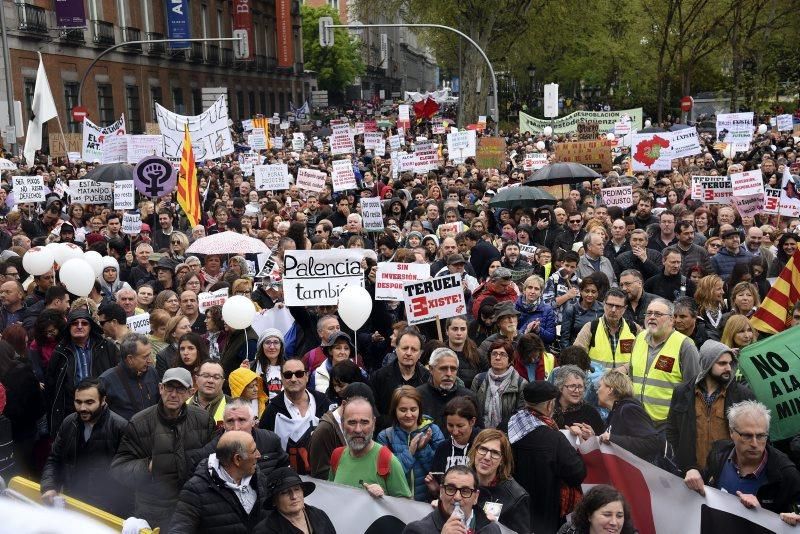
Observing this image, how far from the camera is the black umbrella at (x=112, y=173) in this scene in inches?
674

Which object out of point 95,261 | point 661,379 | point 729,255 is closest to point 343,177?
point 95,261

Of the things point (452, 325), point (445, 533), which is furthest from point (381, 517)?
point (452, 325)

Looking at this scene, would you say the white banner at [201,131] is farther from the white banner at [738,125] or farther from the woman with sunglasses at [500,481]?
the woman with sunglasses at [500,481]

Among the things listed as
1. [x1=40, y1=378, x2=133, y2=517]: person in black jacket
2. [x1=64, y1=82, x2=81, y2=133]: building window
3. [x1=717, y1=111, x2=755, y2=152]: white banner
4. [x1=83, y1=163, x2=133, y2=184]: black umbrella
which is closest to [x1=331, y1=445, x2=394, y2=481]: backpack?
[x1=40, y1=378, x2=133, y2=517]: person in black jacket

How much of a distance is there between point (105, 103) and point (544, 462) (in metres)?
44.0

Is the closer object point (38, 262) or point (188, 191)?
point (38, 262)

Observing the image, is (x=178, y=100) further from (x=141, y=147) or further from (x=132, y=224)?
(x=132, y=224)

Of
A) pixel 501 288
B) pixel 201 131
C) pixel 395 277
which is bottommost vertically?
pixel 501 288

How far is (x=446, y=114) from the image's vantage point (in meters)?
75.7

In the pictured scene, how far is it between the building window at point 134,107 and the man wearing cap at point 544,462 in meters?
45.4

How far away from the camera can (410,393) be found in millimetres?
5961

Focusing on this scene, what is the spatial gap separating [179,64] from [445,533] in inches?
2085

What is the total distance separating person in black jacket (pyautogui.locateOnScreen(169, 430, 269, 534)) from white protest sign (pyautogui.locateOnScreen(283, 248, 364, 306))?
3596mm

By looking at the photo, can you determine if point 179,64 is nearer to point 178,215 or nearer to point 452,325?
point 178,215
